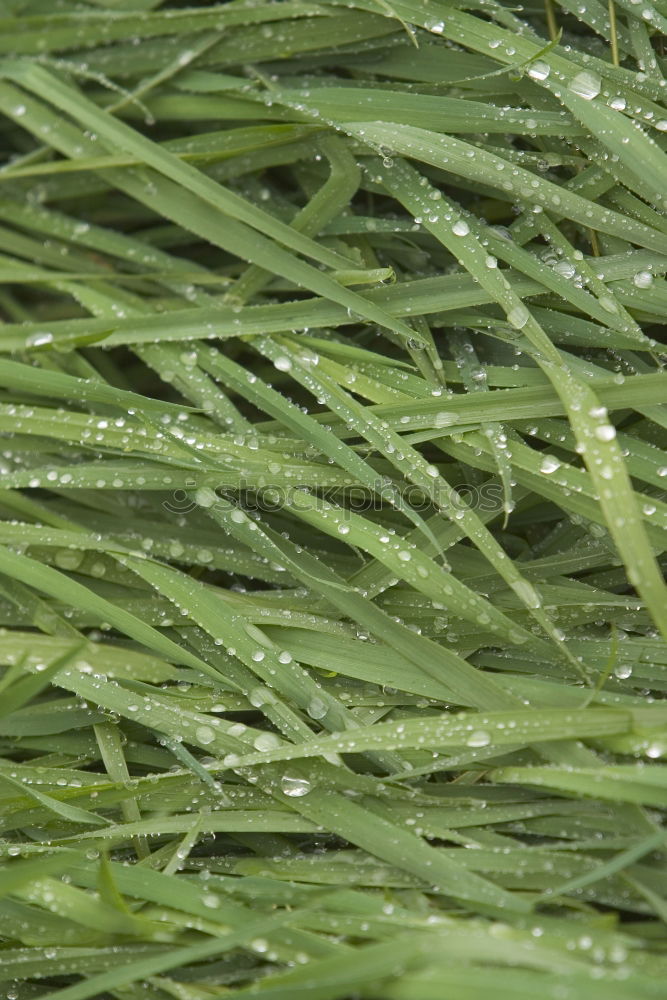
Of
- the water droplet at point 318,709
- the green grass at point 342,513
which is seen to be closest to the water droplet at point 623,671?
the green grass at point 342,513

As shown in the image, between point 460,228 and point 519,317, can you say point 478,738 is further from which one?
point 460,228

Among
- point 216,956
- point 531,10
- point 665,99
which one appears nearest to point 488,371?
point 665,99

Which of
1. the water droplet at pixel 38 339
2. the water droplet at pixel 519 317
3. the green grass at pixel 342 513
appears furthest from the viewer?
the water droplet at pixel 38 339

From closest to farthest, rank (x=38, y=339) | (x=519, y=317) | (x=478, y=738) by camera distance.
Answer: (x=478, y=738) < (x=519, y=317) < (x=38, y=339)

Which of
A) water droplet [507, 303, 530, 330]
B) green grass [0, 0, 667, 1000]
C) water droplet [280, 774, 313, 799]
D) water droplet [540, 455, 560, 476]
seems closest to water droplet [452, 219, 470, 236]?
green grass [0, 0, 667, 1000]

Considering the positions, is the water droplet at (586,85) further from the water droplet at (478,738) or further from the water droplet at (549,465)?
the water droplet at (478,738)

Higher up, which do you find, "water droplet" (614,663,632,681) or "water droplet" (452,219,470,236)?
"water droplet" (452,219,470,236)

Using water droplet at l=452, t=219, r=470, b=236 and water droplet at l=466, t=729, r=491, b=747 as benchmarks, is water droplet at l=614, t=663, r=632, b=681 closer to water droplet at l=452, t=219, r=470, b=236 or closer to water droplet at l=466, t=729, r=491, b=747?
water droplet at l=466, t=729, r=491, b=747

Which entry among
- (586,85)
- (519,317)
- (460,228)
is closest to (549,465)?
(519,317)

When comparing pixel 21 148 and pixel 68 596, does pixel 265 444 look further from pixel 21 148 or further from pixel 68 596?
Answer: pixel 21 148
